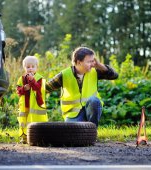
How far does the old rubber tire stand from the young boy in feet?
1.96

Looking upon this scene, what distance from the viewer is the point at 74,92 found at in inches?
280

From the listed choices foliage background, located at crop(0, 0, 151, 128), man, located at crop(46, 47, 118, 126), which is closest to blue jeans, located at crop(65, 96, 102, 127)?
man, located at crop(46, 47, 118, 126)

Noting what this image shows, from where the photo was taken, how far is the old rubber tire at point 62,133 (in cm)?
630

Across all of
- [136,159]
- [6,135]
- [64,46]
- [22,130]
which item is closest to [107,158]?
[136,159]

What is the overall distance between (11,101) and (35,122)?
386 centimetres

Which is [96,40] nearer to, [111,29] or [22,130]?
[111,29]

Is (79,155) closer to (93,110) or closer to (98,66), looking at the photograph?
(93,110)

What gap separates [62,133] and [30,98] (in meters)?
0.88

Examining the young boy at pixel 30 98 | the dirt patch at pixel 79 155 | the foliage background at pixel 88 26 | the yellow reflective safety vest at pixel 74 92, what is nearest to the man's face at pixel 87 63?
the yellow reflective safety vest at pixel 74 92

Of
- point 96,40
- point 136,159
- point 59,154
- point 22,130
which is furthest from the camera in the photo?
point 96,40

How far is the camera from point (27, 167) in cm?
416

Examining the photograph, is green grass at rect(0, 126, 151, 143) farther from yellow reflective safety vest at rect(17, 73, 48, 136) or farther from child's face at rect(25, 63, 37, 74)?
child's face at rect(25, 63, 37, 74)

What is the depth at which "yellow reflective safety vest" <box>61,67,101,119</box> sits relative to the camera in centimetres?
709

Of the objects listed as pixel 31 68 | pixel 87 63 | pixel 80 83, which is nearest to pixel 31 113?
pixel 31 68
